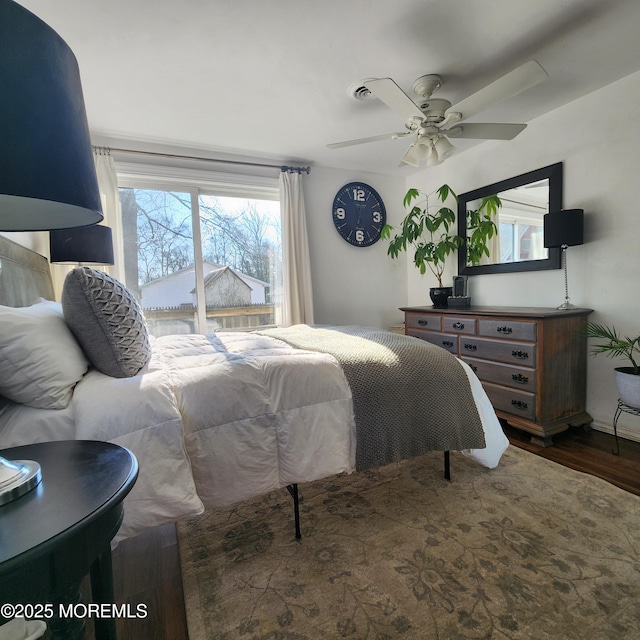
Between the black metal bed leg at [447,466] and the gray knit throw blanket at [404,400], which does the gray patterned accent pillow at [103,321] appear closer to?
the gray knit throw blanket at [404,400]

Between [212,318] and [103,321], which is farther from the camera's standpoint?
[212,318]

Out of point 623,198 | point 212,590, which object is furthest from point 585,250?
point 212,590

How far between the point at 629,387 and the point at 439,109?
2.07 m

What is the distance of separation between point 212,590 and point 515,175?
3558mm

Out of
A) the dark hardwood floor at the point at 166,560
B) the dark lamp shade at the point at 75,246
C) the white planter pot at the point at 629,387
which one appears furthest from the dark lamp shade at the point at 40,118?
the white planter pot at the point at 629,387

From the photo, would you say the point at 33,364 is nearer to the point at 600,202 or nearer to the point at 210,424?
the point at 210,424

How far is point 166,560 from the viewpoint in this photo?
1.42 metres

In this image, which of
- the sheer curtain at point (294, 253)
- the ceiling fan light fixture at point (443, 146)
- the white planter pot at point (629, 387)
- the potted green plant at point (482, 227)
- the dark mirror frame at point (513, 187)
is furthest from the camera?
the sheer curtain at point (294, 253)

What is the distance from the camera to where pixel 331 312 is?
4.00 meters

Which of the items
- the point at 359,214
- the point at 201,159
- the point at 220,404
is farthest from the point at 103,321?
the point at 359,214

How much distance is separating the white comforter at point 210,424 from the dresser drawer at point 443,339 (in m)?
1.76

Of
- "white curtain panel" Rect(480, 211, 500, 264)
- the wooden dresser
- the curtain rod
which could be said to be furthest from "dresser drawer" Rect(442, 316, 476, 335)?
the curtain rod

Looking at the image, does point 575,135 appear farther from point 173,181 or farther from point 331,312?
point 173,181

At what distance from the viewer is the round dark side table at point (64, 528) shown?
1.71 feet
